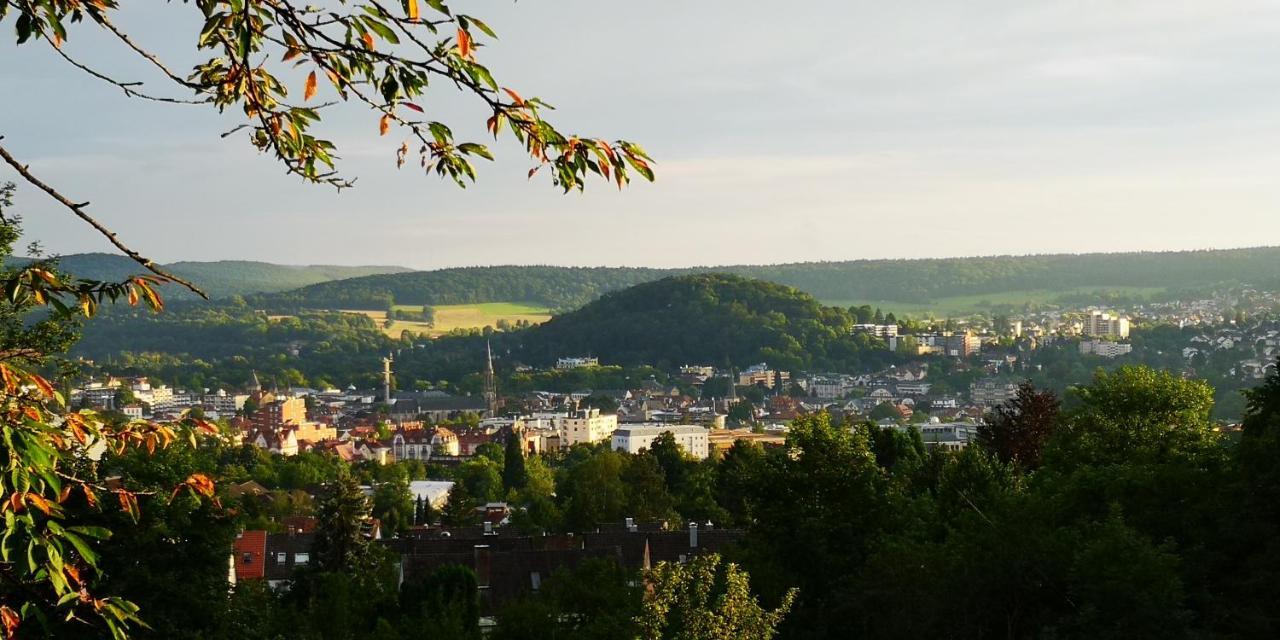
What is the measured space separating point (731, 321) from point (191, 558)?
179250 millimetres

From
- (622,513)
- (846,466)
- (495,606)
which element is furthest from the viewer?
(622,513)

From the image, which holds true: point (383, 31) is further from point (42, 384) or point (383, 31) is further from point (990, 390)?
point (990, 390)

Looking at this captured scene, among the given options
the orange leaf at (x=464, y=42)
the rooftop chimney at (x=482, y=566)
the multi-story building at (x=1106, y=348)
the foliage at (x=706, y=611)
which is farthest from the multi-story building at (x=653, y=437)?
the orange leaf at (x=464, y=42)

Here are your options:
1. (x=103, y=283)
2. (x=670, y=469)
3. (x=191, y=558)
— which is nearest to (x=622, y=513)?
(x=670, y=469)

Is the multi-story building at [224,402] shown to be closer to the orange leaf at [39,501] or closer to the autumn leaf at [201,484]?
the autumn leaf at [201,484]

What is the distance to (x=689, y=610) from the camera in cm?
1468

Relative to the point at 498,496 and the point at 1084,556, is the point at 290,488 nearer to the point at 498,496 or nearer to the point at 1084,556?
the point at 498,496

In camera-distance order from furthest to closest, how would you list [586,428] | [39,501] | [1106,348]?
1. [1106,348]
2. [586,428]
3. [39,501]

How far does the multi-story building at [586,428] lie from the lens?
128 meters

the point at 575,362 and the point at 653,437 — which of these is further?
the point at 575,362

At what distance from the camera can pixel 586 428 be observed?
130375mm

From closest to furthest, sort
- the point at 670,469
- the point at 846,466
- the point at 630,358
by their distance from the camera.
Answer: the point at 846,466, the point at 670,469, the point at 630,358

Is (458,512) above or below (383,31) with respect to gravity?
below

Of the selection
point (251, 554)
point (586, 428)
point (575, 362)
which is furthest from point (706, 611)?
point (575, 362)
